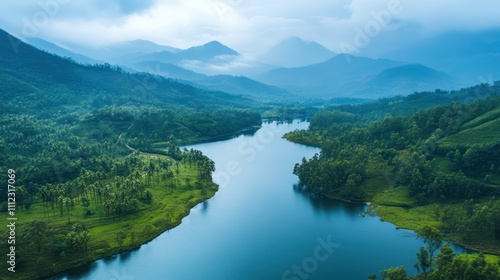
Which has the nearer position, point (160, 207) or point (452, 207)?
point (452, 207)

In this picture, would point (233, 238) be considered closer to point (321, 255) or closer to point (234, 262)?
point (234, 262)

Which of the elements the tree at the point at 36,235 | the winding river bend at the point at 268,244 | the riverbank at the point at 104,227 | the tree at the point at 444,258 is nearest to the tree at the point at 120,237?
the riverbank at the point at 104,227

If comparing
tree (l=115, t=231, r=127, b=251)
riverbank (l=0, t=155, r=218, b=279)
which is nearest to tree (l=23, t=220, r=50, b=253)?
riverbank (l=0, t=155, r=218, b=279)

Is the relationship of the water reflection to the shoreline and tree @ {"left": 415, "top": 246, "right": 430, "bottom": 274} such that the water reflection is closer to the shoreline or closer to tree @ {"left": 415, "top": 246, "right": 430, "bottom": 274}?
the shoreline

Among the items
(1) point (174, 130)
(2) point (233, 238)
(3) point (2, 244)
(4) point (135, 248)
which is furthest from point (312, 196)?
(1) point (174, 130)

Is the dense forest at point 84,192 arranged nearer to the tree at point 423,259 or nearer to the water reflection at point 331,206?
the water reflection at point 331,206

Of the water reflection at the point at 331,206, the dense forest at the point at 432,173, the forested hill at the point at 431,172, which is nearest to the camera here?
the dense forest at the point at 432,173
